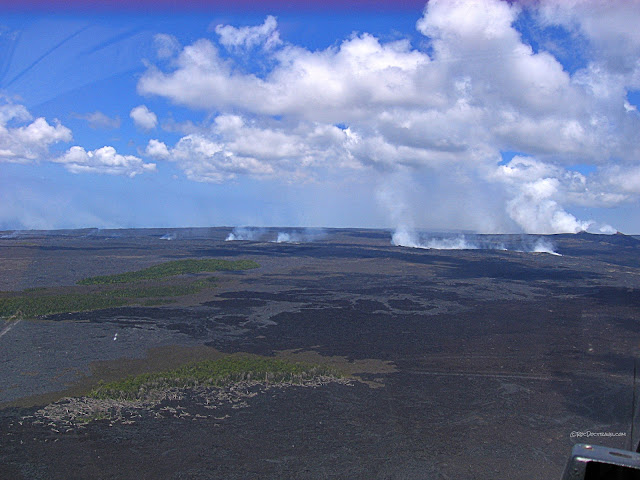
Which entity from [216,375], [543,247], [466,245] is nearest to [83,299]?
[216,375]

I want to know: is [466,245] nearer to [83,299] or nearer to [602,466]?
[83,299]

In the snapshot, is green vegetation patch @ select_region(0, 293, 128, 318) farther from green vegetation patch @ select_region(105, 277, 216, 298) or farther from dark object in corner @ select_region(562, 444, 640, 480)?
dark object in corner @ select_region(562, 444, 640, 480)

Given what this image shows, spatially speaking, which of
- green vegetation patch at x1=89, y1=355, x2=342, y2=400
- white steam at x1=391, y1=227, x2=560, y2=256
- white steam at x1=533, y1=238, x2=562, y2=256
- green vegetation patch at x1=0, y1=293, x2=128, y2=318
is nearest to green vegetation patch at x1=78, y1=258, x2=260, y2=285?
green vegetation patch at x1=0, y1=293, x2=128, y2=318

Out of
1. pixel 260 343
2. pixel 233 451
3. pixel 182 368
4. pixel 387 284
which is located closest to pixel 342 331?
pixel 260 343

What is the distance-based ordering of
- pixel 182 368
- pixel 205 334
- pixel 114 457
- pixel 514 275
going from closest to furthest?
pixel 114 457 → pixel 182 368 → pixel 205 334 → pixel 514 275

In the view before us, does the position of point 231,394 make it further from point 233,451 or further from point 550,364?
point 550,364

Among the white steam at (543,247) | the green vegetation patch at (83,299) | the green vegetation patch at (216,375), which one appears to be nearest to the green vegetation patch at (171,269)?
the green vegetation patch at (83,299)

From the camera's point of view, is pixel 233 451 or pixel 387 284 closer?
pixel 233 451
